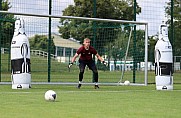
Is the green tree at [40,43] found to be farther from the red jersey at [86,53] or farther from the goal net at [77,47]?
the red jersey at [86,53]

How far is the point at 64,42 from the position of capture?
2322 cm

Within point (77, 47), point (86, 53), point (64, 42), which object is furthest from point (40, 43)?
point (86, 53)

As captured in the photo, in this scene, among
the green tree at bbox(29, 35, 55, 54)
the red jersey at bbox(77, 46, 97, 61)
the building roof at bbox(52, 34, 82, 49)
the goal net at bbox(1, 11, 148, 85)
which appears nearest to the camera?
the red jersey at bbox(77, 46, 97, 61)

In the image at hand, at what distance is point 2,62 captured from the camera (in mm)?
21625

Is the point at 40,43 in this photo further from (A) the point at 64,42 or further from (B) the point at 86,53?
(B) the point at 86,53

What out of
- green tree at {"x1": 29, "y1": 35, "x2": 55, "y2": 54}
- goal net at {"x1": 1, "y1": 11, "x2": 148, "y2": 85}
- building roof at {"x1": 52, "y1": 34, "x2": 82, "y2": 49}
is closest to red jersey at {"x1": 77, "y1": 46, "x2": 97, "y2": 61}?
goal net at {"x1": 1, "y1": 11, "x2": 148, "y2": 85}

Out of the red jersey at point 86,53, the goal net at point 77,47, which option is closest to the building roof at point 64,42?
the goal net at point 77,47

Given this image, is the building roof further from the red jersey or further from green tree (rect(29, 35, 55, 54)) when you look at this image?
the red jersey

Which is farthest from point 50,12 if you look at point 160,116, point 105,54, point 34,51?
point 160,116

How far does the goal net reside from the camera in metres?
21.9

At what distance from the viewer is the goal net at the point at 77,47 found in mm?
21938

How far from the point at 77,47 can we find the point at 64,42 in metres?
1.15

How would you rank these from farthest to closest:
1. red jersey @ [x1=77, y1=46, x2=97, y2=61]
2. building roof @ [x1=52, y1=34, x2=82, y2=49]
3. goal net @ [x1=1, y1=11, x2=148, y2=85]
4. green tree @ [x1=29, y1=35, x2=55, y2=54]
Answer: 1. building roof @ [x1=52, y1=34, x2=82, y2=49]
2. green tree @ [x1=29, y1=35, x2=55, y2=54]
3. goal net @ [x1=1, y1=11, x2=148, y2=85]
4. red jersey @ [x1=77, y1=46, x2=97, y2=61]

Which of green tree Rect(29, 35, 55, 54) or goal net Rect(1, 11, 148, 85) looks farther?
green tree Rect(29, 35, 55, 54)
